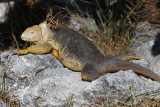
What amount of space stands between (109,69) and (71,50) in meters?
0.80

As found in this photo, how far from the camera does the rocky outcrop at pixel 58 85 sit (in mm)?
3285

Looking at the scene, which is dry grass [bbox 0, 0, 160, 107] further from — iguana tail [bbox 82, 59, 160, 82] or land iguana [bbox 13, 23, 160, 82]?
iguana tail [bbox 82, 59, 160, 82]

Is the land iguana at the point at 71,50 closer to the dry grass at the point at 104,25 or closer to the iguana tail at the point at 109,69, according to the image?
the iguana tail at the point at 109,69

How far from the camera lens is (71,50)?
3.95 meters

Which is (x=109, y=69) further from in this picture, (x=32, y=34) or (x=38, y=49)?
(x=32, y=34)

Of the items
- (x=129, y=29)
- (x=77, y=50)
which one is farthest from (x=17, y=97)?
(x=129, y=29)

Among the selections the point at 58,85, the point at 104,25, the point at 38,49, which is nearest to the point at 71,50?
the point at 38,49

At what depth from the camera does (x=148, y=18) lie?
563 centimetres

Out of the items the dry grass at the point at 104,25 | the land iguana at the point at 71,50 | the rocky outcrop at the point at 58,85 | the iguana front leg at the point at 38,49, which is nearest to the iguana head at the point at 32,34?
the land iguana at the point at 71,50

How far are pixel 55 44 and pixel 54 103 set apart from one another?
1184mm

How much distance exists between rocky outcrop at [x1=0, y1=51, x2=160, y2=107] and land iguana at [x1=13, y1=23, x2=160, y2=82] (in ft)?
0.49

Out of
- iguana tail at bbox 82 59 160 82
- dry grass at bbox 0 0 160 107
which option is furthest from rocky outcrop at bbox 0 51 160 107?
dry grass at bbox 0 0 160 107

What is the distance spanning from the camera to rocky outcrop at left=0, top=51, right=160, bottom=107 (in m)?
3.29

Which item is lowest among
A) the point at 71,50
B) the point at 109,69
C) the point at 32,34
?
the point at 109,69
